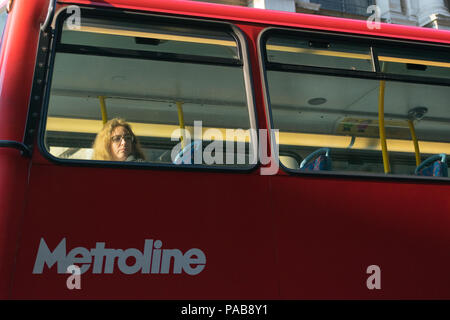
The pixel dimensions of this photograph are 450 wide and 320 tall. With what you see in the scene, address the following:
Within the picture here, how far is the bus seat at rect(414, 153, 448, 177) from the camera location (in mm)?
3770

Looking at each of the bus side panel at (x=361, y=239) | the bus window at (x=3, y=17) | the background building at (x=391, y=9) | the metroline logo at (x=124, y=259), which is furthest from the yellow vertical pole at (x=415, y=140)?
the background building at (x=391, y=9)

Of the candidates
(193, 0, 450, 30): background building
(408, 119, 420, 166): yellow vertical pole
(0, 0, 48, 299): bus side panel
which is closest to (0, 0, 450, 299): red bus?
(0, 0, 48, 299): bus side panel

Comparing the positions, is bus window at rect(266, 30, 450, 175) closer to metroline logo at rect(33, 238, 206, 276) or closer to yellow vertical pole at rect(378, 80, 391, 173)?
yellow vertical pole at rect(378, 80, 391, 173)

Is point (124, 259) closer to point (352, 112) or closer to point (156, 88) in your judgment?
point (156, 88)

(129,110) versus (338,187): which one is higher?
(129,110)

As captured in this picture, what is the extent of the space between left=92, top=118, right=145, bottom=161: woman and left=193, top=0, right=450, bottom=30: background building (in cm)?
1064

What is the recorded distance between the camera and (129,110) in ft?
11.3

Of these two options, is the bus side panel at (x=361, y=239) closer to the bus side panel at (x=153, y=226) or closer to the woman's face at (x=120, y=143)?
the bus side panel at (x=153, y=226)

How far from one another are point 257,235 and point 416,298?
3.63 ft

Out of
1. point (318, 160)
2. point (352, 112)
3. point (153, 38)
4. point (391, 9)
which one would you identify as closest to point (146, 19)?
point (153, 38)

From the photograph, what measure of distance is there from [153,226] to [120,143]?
1.87ft

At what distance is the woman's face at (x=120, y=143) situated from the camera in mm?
3107

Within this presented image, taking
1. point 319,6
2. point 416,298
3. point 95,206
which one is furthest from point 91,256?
point 319,6
